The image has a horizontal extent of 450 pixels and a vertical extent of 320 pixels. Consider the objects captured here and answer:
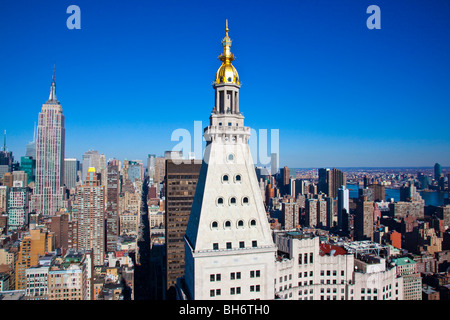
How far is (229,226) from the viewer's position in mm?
11938

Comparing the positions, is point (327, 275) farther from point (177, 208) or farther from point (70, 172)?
point (70, 172)

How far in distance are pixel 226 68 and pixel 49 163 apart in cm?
9531

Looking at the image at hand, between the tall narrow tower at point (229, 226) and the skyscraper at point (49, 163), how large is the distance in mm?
89303

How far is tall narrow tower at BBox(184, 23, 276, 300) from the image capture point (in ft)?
38.2

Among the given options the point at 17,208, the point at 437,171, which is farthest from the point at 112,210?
the point at 437,171

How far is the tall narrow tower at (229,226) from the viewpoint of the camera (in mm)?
11648

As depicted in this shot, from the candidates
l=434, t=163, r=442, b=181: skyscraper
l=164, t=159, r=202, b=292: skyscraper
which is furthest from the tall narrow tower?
l=434, t=163, r=442, b=181: skyscraper

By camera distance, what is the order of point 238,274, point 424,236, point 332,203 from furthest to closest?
1. point 332,203
2. point 424,236
3. point 238,274

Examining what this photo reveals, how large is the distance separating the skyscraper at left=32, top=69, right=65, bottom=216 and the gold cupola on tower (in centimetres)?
8836

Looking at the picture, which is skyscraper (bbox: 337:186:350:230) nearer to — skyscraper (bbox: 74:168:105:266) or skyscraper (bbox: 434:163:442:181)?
skyscraper (bbox: 434:163:442:181)

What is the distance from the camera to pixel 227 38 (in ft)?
43.0
